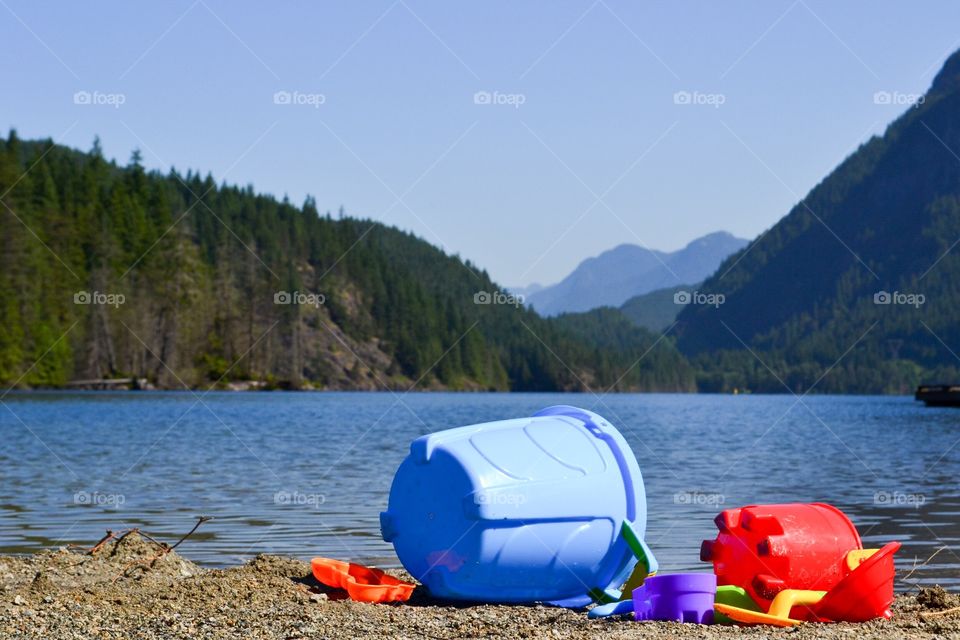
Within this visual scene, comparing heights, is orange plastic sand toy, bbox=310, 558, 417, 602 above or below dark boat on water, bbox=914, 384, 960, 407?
below

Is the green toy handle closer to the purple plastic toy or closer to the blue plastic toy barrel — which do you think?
the blue plastic toy barrel

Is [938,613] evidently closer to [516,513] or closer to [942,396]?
[516,513]

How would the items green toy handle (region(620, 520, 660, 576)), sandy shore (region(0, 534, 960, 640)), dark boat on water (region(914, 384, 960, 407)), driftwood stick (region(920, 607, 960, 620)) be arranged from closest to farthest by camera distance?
sandy shore (region(0, 534, 960, 640)) < driftwood stick (region(920, 607, 960, 620)) < green toy handle (region(620, 520, 660, 576)) < dark boat on water (region(914, 384, 960, 407))

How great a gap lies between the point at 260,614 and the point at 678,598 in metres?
3.60

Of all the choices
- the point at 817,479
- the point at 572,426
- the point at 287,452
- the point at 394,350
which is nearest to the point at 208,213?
the point at 394,350

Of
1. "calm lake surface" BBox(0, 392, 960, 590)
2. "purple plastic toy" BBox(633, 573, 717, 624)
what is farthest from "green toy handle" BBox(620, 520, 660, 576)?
"calm lake surface" BBox(0, 392, 960, 590)

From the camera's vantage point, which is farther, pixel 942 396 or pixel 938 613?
A: pixel 942 396

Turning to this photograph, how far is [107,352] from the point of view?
443ft

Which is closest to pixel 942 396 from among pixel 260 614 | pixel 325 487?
pixel 325 487

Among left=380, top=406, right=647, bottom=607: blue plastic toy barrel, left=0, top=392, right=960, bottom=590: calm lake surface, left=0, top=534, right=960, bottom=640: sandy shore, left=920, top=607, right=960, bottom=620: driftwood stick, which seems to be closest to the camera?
left=0, top=534, right=960, bottom=640: sandy shore

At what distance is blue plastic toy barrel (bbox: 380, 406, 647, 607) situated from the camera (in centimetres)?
1016

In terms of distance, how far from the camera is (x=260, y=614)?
30.8 feet

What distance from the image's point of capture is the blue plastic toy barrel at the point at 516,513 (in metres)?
10.2

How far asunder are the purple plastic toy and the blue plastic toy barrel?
89 centimetres
